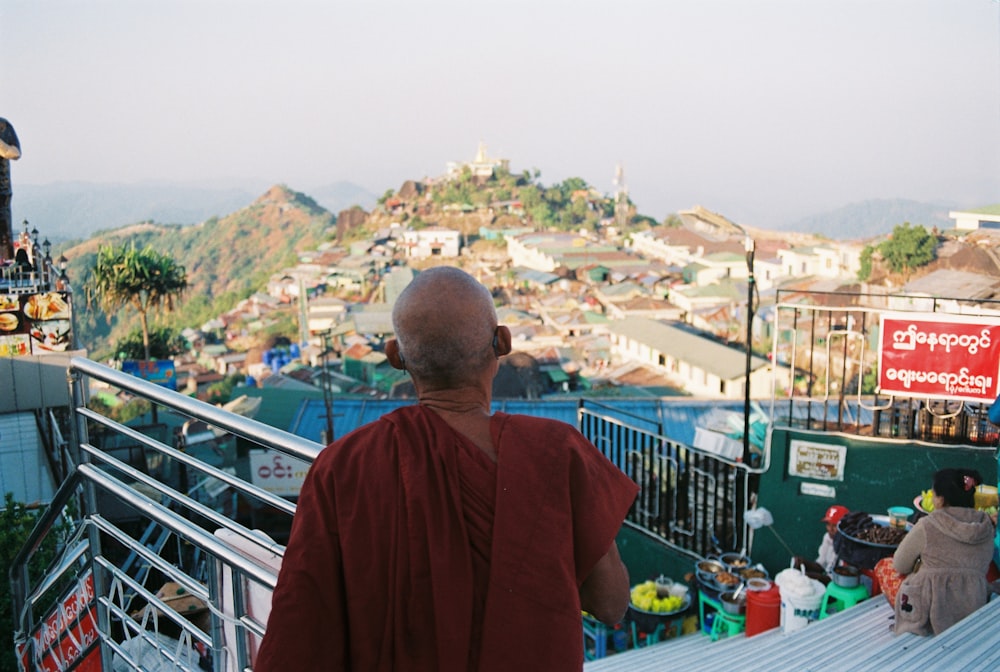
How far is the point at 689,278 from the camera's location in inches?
1569

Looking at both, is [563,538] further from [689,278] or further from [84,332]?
[84,332]

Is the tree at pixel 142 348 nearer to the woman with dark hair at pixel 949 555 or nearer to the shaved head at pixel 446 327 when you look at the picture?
the woman with dark hair at pixel 949 555

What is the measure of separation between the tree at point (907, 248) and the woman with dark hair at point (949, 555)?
19368mm

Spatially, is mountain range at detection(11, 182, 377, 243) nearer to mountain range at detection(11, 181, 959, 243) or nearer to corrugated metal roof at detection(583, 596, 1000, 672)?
mountain range at detection(11, 181, 959, 243)

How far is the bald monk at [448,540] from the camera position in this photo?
93cm

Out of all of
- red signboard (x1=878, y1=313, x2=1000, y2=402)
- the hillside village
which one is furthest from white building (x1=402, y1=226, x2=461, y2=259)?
red signboard (x1=878, y1=313, x2=1000, y2=402)

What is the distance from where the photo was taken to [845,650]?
3094mm

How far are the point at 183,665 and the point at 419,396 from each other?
848 mm

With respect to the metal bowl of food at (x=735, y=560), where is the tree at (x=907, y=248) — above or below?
above

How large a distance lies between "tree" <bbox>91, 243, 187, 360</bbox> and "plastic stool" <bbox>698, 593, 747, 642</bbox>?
11.5 m

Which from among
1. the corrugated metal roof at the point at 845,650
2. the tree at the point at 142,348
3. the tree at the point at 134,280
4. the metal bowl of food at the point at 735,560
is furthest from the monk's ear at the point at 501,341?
the tree at the point at 142,348

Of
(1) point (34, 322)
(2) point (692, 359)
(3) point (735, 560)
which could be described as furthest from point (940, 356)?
(2) point (692, 359)

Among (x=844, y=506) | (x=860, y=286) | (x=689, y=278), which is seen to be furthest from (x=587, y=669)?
(x=689, y=278)

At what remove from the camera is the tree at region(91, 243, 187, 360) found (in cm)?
1380
